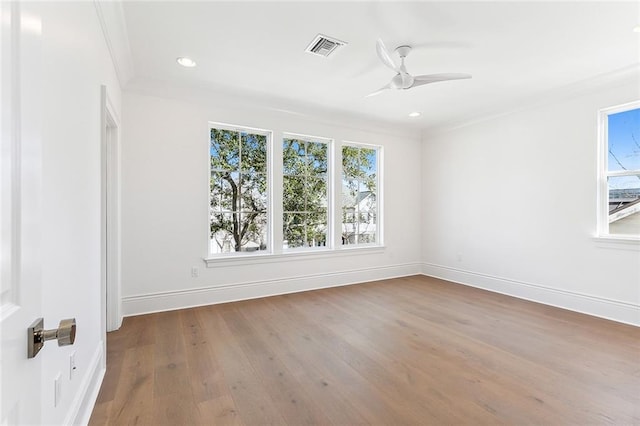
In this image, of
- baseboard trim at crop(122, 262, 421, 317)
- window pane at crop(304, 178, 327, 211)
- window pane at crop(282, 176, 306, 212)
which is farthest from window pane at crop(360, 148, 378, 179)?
baseboard trim at crop(122, 262, 421, 317)

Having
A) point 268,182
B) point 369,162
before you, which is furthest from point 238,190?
point 369,162

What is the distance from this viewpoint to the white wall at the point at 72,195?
4.35 feet

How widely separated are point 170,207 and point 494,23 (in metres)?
3.72

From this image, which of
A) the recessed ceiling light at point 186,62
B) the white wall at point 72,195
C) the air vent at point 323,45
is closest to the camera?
the white wall at point 72,195

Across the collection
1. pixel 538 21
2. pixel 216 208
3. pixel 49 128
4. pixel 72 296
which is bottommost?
pixel 72 296

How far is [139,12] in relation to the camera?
234 centimetres

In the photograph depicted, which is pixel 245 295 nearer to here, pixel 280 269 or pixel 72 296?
pixel 280 269

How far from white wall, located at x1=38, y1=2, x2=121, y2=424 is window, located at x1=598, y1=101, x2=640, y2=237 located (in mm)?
4940

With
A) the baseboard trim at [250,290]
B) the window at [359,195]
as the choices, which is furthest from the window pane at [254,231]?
the window at [359,195]

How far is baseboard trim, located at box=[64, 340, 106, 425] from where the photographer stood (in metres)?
1.65

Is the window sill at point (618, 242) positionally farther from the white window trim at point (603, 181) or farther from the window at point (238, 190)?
the window at point (238, 190)

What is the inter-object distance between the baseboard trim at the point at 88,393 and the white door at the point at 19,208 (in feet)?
4.09

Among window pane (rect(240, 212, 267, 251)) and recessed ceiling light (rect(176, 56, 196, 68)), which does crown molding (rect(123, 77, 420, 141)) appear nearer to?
recessed ceiling light (rect(176, 56, 196, 68))

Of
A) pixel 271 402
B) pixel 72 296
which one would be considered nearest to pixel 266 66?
pixel 72 296
